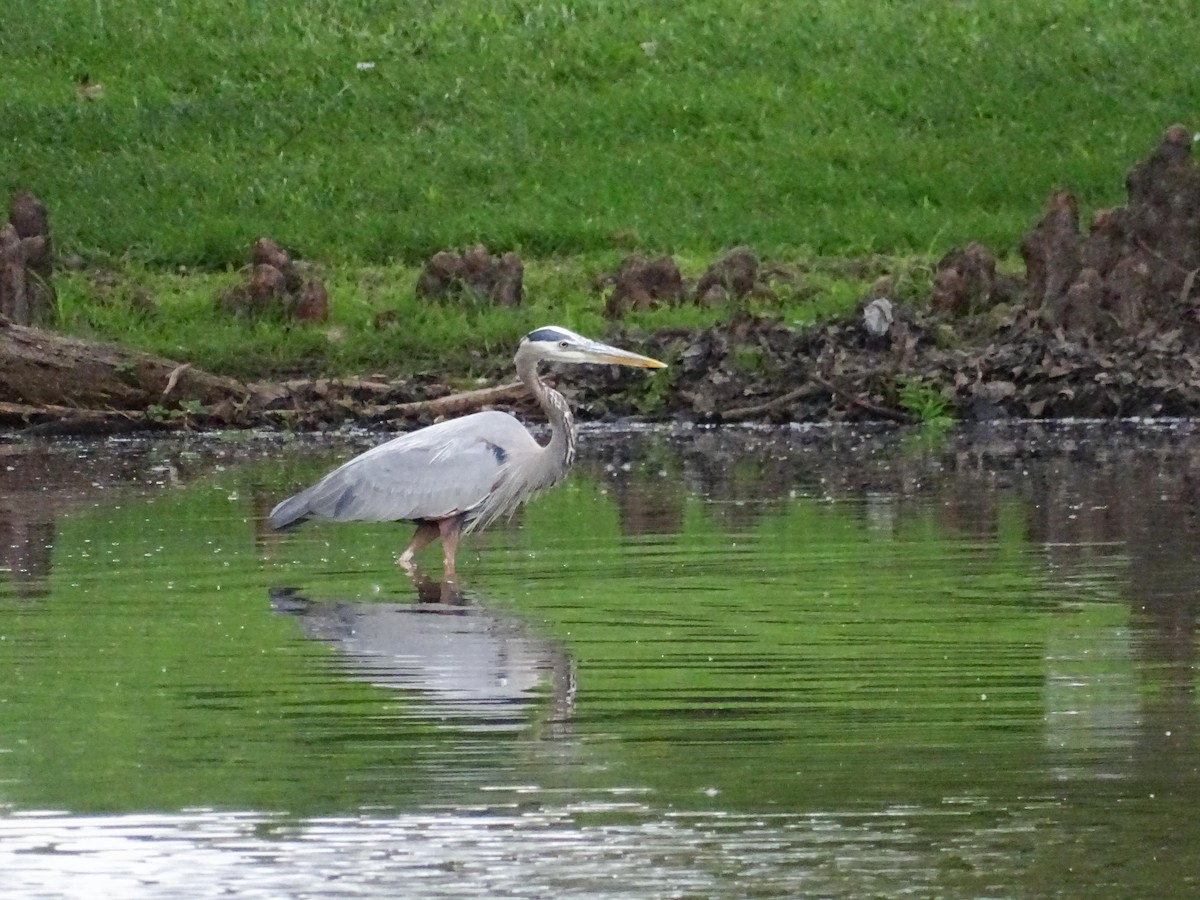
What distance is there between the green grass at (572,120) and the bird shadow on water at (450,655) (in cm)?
1412

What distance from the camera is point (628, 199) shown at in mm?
25734

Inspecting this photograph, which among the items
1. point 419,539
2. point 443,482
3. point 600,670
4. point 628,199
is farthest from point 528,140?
point 600,670

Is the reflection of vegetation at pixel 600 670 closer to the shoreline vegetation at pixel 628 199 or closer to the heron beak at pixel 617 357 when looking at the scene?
the heron beak at pixel 617 357

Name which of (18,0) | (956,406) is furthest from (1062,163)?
(18,0)

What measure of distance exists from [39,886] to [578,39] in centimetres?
2430

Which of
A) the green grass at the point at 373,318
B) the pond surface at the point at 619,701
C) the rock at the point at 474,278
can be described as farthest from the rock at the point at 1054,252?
the pond surface at the point at 619,701

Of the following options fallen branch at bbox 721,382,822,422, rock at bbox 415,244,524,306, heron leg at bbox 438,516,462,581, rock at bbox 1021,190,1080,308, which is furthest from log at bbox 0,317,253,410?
heron leg at bbox 438,516,462,581

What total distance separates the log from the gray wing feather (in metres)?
7.25

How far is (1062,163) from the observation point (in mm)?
26547

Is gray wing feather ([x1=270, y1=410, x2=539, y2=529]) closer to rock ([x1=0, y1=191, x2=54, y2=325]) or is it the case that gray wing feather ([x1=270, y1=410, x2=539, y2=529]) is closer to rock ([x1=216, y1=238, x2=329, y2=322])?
rock ([x1=0, y1=191, x2=54, y2=325])

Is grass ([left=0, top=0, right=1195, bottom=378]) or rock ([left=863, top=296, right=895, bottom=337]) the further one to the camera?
grass ([left=0, top=0, right=1195, bottom=378])

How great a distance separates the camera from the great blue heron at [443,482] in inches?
473

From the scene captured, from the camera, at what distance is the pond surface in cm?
600

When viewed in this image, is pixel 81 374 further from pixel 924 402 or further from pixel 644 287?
pixel 924 402
